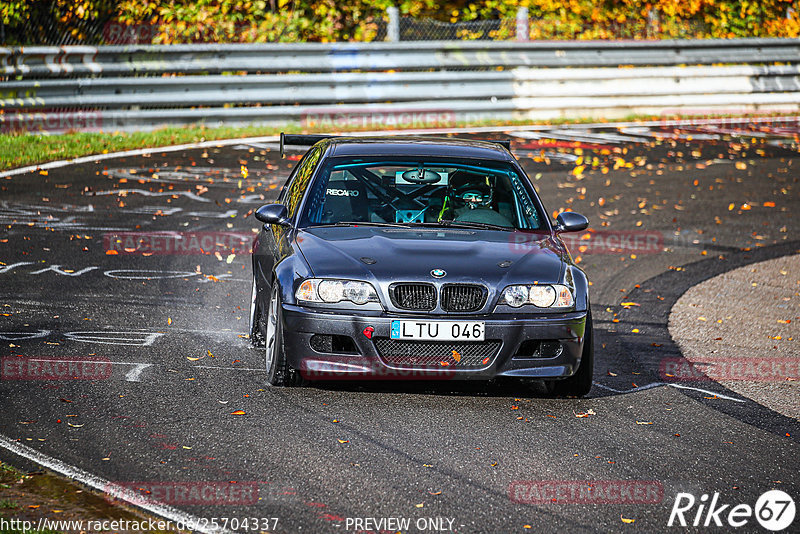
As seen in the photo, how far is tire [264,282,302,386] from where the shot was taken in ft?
22.1

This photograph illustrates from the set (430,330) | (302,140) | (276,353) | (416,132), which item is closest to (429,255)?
(430,330)

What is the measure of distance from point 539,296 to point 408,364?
2.80ft

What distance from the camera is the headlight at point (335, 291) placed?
6594 millimetres

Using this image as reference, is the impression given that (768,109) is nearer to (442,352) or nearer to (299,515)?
(442,352)

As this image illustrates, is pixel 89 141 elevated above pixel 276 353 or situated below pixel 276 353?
below

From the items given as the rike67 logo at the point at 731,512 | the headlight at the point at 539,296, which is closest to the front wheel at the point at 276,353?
the headlight at the point at 539,296

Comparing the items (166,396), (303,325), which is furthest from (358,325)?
(166,396)

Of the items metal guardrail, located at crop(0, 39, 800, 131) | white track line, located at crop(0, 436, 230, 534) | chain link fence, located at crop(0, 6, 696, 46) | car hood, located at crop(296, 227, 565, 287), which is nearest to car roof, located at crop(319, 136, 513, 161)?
car hood, located at crop(296, 227, 565, 287)

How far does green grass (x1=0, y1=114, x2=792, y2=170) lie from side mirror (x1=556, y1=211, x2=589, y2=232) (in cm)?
971

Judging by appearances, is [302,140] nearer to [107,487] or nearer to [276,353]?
[276,353]

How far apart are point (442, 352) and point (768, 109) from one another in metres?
19.2

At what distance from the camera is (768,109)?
24016 mm

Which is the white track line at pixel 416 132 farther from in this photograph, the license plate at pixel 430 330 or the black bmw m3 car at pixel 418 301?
the license plate at pixel 430 330

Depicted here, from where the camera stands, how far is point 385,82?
66.3 ft
